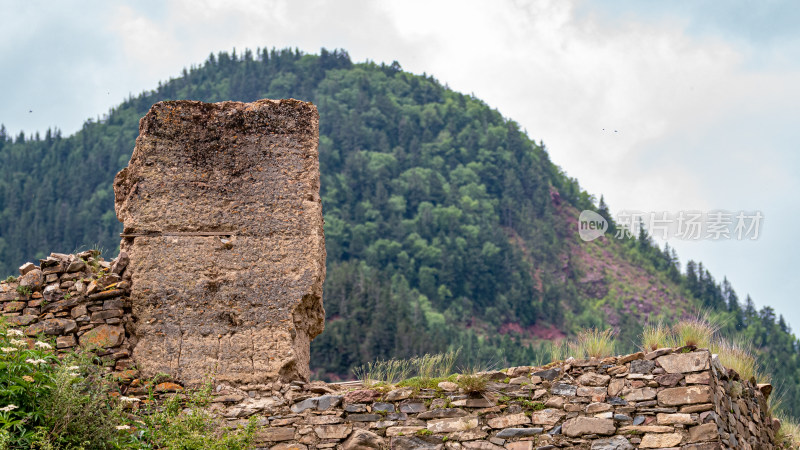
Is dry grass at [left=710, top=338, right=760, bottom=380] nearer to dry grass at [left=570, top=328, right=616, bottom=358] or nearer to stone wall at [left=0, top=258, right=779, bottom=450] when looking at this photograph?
stone wall at [left=0, top=258, right=779, bottom=450]

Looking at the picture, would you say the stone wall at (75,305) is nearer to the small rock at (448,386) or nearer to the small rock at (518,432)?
the small rock at (448,386)

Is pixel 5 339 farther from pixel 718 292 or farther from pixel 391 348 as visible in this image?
pixel 718 292

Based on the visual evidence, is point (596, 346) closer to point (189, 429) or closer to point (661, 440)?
point (661, 440)

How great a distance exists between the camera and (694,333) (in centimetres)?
873

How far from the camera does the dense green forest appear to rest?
2447 inches

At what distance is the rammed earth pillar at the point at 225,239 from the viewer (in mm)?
9102

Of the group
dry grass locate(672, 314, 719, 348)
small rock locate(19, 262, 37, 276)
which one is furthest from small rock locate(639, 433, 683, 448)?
small rock locate(19, 262, 37, 276)

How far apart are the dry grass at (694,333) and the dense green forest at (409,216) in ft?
141

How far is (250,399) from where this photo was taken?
8.89 meters

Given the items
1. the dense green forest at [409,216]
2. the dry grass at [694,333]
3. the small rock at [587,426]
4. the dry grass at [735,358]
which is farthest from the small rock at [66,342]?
the dense green forest at [409,216]

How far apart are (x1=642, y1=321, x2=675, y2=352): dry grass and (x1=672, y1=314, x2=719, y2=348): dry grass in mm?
71

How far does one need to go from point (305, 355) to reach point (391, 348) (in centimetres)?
4601

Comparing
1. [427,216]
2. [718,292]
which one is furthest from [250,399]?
[427,216]

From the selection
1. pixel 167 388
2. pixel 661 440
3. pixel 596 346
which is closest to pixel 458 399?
pixel 596 346
